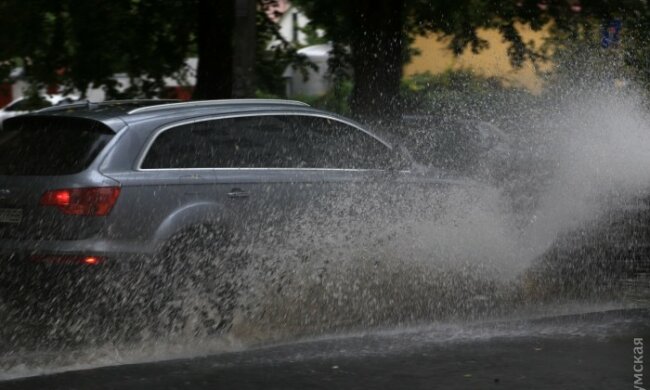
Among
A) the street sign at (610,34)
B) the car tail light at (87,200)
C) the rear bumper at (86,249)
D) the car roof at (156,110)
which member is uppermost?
the street sign at (610,34)

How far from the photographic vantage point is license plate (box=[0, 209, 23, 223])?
26.7 feet

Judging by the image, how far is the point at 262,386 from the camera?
6.85 metres

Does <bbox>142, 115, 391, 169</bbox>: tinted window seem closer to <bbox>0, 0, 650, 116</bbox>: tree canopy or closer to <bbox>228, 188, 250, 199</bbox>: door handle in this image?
<bbox>228, 188, 250, 199</bbox>: door handle

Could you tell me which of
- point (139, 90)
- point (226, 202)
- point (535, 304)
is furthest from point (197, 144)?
point (139, 90)

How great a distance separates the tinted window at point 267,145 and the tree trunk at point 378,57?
4778 millimetres

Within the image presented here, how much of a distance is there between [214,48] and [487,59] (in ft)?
13.5

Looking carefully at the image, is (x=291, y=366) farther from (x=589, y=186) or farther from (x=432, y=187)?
(x=589, y=186)

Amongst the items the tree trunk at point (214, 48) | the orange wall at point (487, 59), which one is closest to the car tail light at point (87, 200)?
the tree trunk at point (214, 48)

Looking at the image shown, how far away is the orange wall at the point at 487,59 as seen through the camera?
15.6 meters

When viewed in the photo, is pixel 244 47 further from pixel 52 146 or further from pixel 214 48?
pixel 52 146

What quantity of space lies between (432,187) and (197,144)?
2305 millimetres

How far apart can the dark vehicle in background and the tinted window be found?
0.03 ft

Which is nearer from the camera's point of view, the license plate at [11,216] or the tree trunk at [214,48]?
the license plate at [11,216]

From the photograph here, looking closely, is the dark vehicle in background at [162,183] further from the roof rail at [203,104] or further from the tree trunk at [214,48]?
the tree trunk at [214,48]
